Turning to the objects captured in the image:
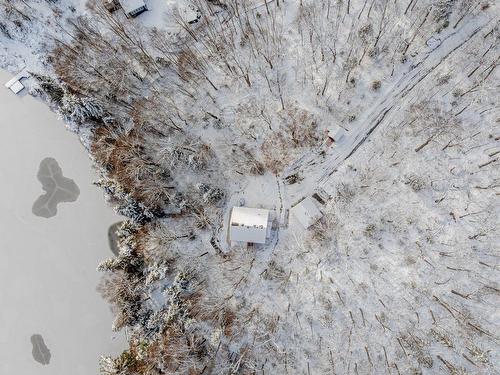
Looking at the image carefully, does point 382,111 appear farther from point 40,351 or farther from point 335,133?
point 40,351

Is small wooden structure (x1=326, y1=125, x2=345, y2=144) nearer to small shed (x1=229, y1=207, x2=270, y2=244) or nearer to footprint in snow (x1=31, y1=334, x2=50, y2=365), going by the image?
small shed (x1=229, y1=207, x2=270, y2=244)

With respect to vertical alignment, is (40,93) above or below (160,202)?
above

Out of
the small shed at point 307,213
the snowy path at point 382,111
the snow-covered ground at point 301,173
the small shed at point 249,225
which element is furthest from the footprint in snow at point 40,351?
the snowy path at point 382,111

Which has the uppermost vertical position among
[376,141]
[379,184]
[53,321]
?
[53,321]

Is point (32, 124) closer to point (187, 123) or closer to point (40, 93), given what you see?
point (40, 93)

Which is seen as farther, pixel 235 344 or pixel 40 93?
pixel 40 93

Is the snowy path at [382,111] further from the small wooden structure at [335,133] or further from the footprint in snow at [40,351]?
the footprint in snow at [40,351]

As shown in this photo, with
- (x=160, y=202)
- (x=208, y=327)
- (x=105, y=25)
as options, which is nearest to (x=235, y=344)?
(x=208, y=327)
